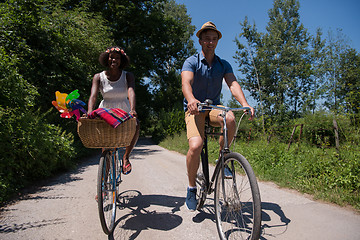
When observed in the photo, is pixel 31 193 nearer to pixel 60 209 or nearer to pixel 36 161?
pixel 36 161

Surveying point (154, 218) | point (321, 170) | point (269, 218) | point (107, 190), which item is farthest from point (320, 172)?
point (107, 190)

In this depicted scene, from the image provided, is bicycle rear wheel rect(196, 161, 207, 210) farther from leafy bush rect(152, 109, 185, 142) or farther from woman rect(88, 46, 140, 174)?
leafy bush rect(152, 109, 185, 142)

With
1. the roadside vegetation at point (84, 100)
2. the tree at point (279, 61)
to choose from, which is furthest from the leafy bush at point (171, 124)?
the tree at point (279, 61)

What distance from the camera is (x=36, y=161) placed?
4.30 meters

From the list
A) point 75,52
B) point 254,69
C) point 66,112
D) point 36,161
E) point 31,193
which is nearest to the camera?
point 66,112

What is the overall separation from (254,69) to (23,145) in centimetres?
2472

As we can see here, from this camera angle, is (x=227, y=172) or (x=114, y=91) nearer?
(x=227, y=172)

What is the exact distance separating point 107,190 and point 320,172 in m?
3.91

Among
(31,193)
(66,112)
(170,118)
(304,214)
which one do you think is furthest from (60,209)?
(170,118)

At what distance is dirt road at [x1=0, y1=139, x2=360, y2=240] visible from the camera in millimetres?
2400

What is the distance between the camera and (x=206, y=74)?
9.48 ft

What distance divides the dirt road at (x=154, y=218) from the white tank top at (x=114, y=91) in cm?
153

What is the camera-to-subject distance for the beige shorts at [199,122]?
268cm

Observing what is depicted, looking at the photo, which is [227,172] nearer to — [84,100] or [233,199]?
[233,199]
